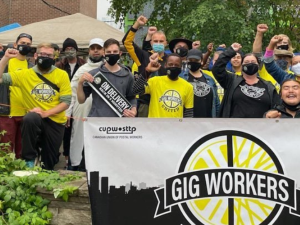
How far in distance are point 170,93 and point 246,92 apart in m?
0.82

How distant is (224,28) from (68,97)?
10322mm

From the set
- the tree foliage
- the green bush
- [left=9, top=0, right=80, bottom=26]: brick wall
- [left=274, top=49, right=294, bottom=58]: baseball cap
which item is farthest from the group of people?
[left=9, top=0, right=80, bottom=26]: brick wall

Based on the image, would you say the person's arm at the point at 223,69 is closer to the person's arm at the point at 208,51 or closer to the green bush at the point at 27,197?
the person's arm at the point at 208,51

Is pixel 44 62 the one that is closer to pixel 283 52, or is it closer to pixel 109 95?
pixel 109 95

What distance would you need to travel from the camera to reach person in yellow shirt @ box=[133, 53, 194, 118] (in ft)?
17.4

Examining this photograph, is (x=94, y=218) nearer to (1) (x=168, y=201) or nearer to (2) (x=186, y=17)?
(1) (x=168, y=201)

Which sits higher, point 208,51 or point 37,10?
point 37,10

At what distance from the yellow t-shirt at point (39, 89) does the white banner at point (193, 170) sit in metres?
1.85

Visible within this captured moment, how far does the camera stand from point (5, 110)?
6.27 m

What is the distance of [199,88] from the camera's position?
19.5 ft

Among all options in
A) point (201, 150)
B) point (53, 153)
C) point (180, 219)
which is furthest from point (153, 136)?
point (53, 153)

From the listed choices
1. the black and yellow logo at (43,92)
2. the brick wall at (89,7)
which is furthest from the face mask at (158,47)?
the brick wall at (89,7)

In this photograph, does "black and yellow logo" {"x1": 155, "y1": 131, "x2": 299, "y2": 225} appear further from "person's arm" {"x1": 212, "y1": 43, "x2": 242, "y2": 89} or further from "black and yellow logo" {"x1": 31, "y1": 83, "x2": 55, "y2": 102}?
"black and yellow logo" {"x1": 31, "y1": 83, "x2": 55, "y2": 102}

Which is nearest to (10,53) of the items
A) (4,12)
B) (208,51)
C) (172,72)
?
(172,72)
